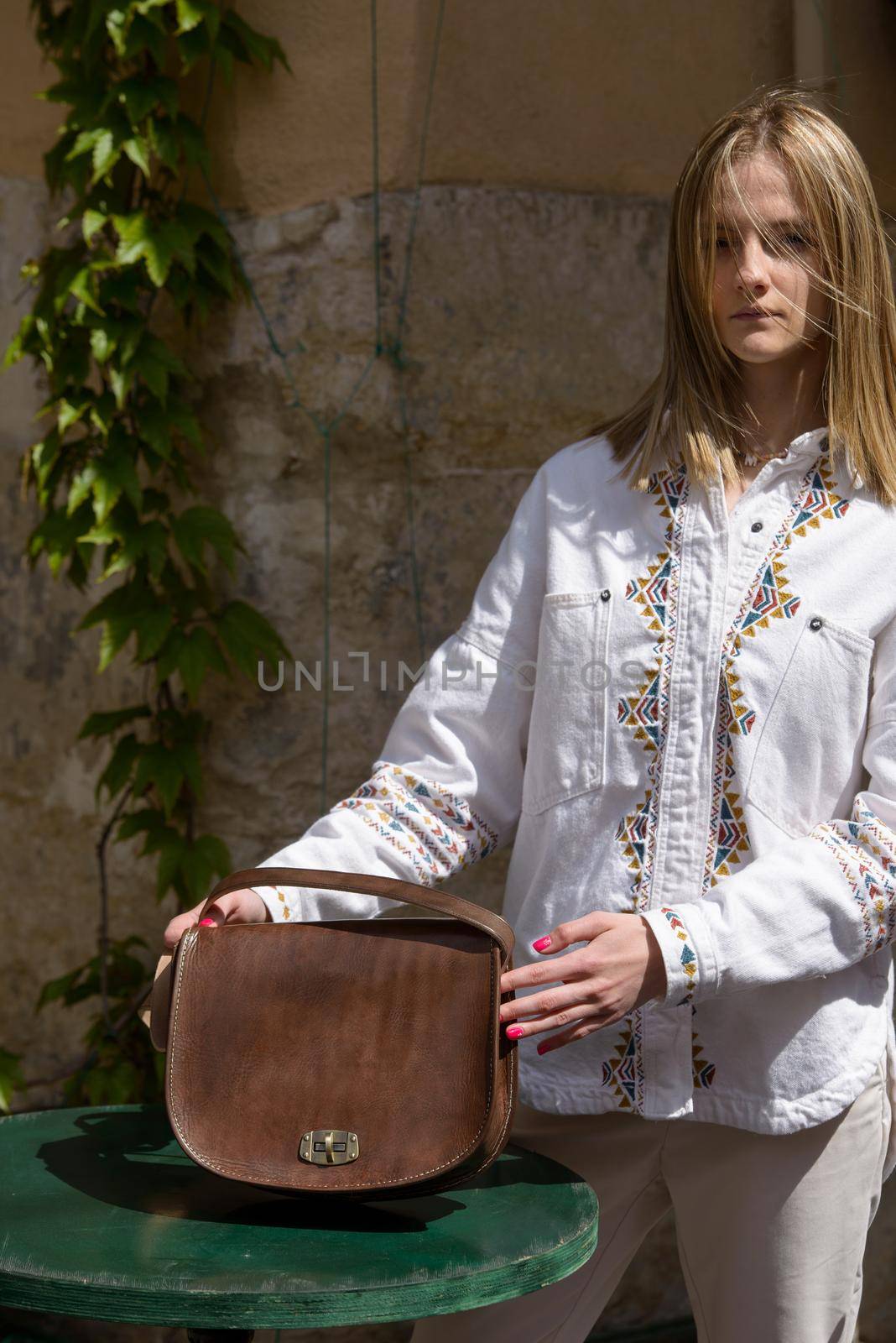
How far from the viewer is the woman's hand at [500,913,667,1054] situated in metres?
1.33

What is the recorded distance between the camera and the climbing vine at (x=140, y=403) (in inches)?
88.4

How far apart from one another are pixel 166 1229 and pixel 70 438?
5.07ft

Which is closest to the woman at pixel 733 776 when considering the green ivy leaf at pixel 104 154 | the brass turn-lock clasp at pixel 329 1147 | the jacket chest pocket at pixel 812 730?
the jacket chest pocket at pixel 812 730

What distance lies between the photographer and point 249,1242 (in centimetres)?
124

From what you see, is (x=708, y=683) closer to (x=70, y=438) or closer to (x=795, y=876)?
(x=795, y=876)

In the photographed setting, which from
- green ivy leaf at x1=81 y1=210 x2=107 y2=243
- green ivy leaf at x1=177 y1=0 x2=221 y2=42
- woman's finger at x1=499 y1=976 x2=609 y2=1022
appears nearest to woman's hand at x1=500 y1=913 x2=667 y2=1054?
woman's finger at x1=499 y1=976 x2=609 y2=1022

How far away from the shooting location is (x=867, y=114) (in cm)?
243

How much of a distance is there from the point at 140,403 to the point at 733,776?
4.07 feet

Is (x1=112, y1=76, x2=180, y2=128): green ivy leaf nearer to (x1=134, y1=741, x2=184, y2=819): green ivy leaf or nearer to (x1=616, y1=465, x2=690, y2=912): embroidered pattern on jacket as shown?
(x1=134, y1=741, x2=184, y2=819): green ivy leaf

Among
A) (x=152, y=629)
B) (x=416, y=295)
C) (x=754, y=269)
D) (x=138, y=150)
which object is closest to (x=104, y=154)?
(x=138, y=150)

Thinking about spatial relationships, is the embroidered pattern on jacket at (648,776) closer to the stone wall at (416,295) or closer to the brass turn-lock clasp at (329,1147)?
the brass turn-lock clasp at (329,1147)

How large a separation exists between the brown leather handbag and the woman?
0.12 meters

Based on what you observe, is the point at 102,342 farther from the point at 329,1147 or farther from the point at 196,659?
the point at 329,1147

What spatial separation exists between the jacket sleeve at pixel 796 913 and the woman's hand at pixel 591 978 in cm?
2
